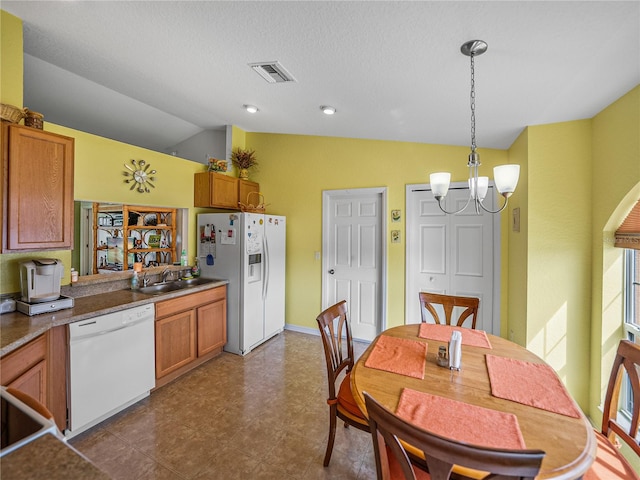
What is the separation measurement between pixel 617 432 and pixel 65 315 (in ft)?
10.7

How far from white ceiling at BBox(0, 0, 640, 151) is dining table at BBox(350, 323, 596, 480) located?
1.64 metres

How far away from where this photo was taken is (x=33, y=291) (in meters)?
2.01

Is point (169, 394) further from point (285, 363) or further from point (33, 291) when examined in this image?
point (33, 291)

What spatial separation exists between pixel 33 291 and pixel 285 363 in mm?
2246

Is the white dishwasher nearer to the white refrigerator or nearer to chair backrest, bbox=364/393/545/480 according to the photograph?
the white refrigerator

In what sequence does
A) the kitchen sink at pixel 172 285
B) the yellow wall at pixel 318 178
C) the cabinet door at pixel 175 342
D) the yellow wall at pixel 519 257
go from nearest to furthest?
the yellow wall at pixel 519 257, the cabinet door at pixel 175 342, the kitchen sink at pixel 172 285, the yellow wall at pixel 318 178

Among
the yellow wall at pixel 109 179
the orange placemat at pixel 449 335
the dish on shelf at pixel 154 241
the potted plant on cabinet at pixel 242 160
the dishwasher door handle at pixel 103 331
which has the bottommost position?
the dishwasher door handle at pixel 103 331

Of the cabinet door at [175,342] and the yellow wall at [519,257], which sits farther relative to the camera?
the cabinet door at [175,342]

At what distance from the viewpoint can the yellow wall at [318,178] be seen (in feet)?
11.4

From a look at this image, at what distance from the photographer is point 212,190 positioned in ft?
11.6

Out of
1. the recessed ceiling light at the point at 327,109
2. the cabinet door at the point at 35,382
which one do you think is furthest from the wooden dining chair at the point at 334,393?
the recessed ceiling light at the point at 327,109

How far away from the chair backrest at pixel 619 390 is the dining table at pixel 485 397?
292mm

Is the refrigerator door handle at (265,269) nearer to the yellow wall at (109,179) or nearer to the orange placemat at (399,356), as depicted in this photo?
the yellow wall at (109,179)

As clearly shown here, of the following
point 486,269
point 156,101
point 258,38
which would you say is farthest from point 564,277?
point 156,101
